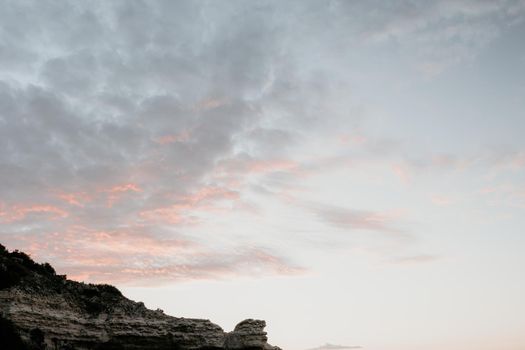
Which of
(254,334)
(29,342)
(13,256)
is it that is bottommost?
(29,342)

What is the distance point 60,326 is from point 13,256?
10728mm

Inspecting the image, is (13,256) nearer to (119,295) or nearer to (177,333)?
(119,295)

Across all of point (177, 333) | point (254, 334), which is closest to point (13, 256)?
point (177, 333)

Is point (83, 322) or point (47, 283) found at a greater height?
point (47, 283)

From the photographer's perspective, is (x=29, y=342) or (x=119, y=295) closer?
(x=29, y=342)

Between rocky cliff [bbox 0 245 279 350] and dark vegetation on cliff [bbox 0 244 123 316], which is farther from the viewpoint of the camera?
dark vegetation on cliff [bbox 0 244 123 316]

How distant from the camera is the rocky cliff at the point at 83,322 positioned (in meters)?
35.4

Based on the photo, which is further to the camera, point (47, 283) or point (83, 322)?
point (47, 283)

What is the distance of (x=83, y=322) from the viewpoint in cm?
3941

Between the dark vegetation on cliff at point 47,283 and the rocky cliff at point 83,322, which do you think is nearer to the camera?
the rocky cliff at point 83,322

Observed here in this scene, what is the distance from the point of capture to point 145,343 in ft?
140

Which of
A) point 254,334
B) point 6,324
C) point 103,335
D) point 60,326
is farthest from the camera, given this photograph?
point 254,334

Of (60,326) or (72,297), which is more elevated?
(72,297)

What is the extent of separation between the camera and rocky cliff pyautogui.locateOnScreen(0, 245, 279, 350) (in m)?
35.4
